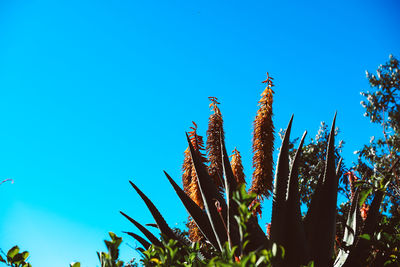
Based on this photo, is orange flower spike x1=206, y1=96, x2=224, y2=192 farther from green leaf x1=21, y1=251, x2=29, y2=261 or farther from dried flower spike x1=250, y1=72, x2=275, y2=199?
green leaf x1=21, y1=251, x2=29, y2=261

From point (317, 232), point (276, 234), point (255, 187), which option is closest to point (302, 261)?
point (276, 234)

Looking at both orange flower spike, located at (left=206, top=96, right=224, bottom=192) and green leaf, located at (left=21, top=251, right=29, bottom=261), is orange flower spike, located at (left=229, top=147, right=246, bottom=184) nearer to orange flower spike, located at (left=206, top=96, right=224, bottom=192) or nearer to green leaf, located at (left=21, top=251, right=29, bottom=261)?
orange flower spike, located at (left=206, top=96, right=224, bottom=192)

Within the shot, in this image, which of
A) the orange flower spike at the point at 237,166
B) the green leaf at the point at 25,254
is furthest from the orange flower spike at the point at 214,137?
the green leaf at the point at 25,254

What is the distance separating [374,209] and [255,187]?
3.80 meters

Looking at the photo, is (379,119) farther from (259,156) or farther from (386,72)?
(259,156)

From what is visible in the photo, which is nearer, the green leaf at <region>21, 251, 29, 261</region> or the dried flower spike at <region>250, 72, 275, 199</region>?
the green leaf at <region>21, 251, 29, 261</region>

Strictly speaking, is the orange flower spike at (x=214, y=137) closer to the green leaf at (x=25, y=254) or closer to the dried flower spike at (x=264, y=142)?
the dried flower spike at (x=264, y=142)

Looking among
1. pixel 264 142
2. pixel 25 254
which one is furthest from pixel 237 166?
pixel 25 254

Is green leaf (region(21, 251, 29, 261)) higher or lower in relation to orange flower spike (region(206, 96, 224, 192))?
lower

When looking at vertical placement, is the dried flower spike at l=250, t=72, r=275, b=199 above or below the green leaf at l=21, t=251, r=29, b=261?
above

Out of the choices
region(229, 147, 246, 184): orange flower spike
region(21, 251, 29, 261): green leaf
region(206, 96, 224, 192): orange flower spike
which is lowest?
region(21, 251, 29, 261): green leaf

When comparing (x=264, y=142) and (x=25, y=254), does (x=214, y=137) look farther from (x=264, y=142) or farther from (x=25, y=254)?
(x=25, y=254)

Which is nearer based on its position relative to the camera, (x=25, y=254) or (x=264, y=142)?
(x=25, y=254)

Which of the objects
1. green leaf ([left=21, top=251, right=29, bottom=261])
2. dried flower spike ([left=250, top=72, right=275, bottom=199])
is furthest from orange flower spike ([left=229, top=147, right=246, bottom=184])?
green leaf ([left=21, top=251, right=29, bottom=261])
